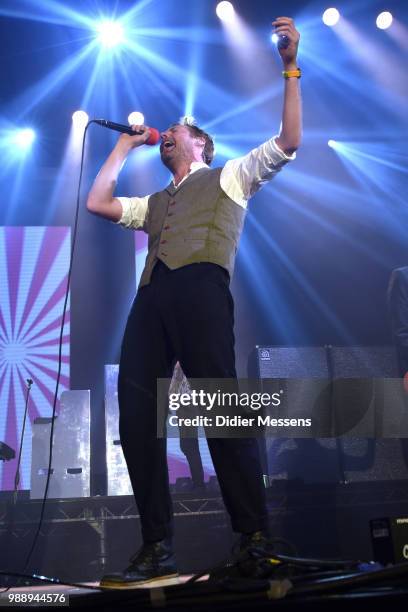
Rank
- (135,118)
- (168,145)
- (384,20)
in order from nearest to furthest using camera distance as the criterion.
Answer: (168,145) → (384,20) → (135,118)

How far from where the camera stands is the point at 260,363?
14.8 ft

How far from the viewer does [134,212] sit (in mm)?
2322

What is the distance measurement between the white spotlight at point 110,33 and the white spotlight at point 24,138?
1214 mm

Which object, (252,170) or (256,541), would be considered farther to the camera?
(252,170)

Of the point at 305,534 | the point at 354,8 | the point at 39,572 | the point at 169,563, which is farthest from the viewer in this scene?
the point at 354,8

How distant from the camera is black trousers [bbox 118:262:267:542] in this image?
174 centimetres

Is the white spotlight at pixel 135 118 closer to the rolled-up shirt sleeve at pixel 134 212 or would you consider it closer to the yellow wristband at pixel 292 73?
the rolled-up shirt sleeve at pixel 134 212

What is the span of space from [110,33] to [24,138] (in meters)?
1.43

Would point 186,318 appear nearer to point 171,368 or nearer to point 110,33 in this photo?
point 171,368

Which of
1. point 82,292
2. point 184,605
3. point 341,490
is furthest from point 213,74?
point 184,605

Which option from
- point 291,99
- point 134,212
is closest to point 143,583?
point 134,212

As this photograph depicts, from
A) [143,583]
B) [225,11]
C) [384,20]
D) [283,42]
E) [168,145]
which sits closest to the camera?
[143,583]

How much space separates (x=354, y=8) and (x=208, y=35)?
1257mm

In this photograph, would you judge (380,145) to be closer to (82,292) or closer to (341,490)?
(82,292)
